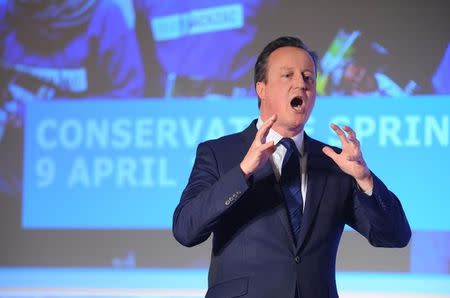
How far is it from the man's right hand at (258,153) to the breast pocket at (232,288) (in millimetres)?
287

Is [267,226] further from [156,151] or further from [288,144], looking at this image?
[156,151]

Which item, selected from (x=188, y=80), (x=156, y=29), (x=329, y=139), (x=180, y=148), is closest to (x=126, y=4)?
(x=156, y=29)

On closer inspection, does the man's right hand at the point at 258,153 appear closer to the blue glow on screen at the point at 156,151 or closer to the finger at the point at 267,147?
the finger at the point at 267,147

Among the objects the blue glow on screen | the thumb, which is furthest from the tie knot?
the blue glow on screen

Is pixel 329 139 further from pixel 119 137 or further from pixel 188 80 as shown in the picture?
pixel 119 137

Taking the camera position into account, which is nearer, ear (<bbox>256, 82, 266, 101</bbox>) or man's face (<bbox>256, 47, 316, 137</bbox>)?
man's face (<bbox>256, 47, 316, 137</bbox>)

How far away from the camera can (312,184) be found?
76.5 inches

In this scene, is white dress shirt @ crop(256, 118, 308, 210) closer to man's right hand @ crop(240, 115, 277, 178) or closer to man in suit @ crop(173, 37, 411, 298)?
man in suit @ crop(173, 37, 411, 298)

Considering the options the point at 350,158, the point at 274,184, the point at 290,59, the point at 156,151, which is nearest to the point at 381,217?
the point at 350,158

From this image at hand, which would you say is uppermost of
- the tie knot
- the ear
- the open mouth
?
the ear

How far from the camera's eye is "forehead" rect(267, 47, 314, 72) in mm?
2014

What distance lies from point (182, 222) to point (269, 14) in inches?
110

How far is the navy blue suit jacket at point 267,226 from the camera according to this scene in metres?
1.81

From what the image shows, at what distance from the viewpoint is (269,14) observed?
4422mm
